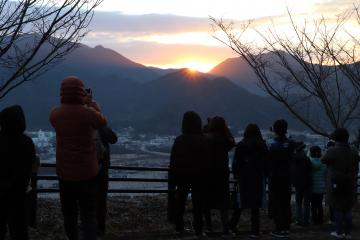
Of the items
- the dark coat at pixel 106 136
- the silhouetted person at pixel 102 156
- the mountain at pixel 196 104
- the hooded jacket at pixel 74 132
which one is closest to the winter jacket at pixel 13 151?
the hooded jacket at pixel 74 132

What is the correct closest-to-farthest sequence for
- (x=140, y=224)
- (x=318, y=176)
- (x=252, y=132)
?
(x=252, y=132) → (x=140, y=224) → (x=318, y=176)

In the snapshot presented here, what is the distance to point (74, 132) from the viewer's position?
6082 millimetres

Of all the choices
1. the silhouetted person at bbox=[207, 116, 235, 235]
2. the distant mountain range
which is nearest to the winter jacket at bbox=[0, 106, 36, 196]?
the silhouetted person at bbox=[207, 116, 235, 235]

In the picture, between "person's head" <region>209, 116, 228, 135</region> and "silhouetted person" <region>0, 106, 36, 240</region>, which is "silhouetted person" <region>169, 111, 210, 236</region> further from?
"silhouetted person" <region>0, 106, 36, 240</region>

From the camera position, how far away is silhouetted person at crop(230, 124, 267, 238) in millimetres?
8523

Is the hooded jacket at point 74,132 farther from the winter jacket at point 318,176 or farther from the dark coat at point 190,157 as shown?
the winter jacket at point 318,176

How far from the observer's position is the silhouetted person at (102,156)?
23.2ft

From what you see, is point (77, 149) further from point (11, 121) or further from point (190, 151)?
point (190, 151)

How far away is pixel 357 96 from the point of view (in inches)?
649

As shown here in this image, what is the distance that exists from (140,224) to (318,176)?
3.35 m

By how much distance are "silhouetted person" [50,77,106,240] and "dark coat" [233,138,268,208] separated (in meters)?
2.88

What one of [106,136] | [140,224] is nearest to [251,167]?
[106,136]

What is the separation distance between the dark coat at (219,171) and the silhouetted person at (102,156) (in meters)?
1.65

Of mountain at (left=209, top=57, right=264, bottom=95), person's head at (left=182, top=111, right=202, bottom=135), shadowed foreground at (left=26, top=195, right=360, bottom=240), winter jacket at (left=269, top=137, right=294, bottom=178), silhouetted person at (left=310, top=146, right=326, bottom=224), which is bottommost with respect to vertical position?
shadowed foreground at (left=26, top=195, right=360, bottom=240)
